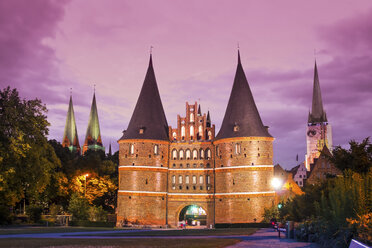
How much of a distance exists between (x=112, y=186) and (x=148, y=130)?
1212 cm

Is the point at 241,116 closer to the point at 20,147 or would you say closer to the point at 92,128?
the point at 20,147

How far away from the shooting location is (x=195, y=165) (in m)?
66.7

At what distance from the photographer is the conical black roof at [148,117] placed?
214 ft

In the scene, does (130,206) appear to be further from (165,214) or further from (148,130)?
(148,130)

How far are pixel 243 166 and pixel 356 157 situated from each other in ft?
113

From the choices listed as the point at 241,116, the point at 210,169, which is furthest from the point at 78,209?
the point at 241,116

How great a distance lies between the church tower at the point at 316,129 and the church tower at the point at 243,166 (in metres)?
95.1

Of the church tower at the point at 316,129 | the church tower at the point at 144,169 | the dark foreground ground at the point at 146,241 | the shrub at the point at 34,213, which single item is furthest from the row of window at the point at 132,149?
the church tower at the point at 316,129

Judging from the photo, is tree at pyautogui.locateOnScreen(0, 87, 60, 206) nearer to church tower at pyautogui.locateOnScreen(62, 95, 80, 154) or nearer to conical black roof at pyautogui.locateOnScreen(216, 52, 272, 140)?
conical black roof at pyautogui.locateOnScreen(216, 52, 272, 140)

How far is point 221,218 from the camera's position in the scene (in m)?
62.1

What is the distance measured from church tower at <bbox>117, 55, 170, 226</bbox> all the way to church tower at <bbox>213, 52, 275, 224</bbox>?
8312 mm

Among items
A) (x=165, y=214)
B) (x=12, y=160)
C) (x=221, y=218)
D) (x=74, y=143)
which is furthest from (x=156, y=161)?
(x=74, y=143)

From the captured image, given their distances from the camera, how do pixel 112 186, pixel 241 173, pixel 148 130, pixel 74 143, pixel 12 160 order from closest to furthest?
pixel 12 160 → pixel 241 173 → pixel 148 130 → pixel 112 186 → pixel 74 143

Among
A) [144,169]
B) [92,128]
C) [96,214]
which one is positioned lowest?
[96,214]
